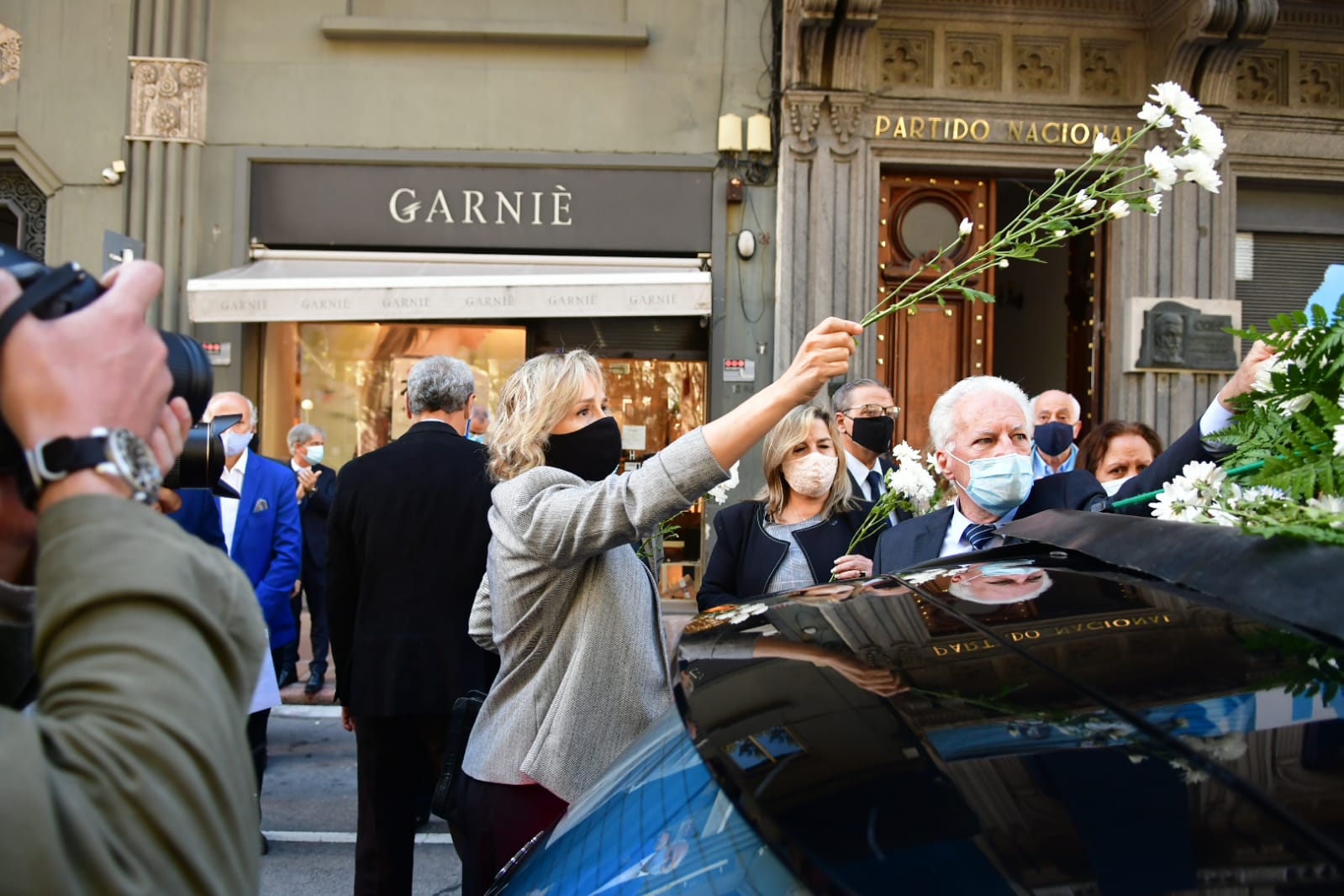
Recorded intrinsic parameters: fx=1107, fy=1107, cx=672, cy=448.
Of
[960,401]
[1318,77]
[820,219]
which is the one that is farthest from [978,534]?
[1318,77]

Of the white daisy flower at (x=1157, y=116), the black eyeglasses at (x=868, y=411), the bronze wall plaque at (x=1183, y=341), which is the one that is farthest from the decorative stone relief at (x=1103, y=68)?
the white daisy flower at (x=1157, y=116)

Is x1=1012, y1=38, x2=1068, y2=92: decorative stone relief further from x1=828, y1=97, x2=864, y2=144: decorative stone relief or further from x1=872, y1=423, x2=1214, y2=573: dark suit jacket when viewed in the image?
x1=872, y1=423, x2=1214, y2=573: dark suit jacket

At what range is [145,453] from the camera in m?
0.95

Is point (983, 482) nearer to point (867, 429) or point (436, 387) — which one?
point (867, 429)

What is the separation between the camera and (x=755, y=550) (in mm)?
4109

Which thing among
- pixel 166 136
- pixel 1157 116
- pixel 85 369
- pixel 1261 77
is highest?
pixel 1261 77

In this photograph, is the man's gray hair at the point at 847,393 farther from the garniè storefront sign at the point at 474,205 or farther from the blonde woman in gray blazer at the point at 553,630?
the garniè storefront sign at the point at 474,205

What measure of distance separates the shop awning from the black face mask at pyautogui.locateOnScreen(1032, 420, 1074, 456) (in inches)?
142

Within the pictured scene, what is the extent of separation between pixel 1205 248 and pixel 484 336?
20.1ft

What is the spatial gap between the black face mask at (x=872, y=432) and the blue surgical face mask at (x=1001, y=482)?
169 centimetres

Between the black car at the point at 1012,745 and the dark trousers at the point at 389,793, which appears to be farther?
the dark trousers at the point at 389,793

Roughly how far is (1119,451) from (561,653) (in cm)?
378

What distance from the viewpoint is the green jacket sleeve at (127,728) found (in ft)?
2.56

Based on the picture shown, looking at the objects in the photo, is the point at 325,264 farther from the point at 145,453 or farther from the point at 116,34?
the point at 145,453
